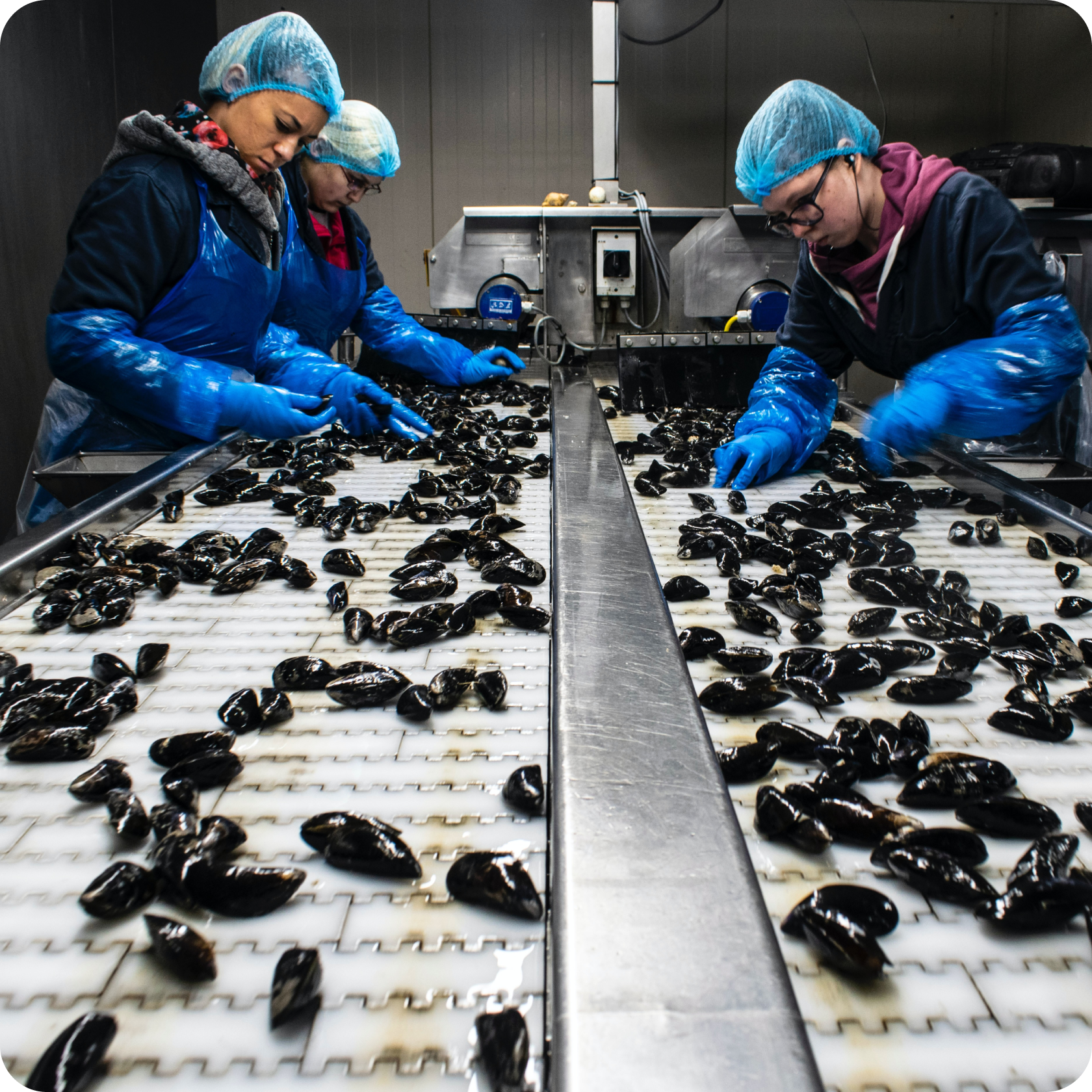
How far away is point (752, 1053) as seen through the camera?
402 millimetres

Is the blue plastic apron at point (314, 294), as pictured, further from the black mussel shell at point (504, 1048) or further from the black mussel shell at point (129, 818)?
the black mussel shell at point (504, 1048)

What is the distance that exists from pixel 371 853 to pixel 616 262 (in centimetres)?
275

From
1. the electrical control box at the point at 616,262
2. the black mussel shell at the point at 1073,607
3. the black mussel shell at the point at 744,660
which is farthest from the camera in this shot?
the electrical control box at the point at 616,262

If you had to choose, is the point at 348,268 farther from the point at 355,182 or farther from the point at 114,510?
the point at 114,510

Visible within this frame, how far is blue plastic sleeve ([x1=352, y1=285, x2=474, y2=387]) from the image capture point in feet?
9.05

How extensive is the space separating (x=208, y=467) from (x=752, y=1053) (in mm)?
1551

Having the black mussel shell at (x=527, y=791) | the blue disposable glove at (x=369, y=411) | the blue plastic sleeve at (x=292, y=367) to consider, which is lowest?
the black mussel shell at (x=527, y=791)

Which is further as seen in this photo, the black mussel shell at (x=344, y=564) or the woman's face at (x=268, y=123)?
the woman's face at (x=268, y=123)

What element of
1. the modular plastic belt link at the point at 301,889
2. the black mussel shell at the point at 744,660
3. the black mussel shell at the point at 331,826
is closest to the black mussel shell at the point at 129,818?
the modular plastic belt link at the point at 301,889

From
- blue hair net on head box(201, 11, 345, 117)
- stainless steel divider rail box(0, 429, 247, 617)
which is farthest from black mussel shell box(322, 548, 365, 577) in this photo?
blue hair net on head box(201, 11, 345, 117)

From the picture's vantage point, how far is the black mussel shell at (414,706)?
74cm

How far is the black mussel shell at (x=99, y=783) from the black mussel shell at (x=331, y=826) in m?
0.17

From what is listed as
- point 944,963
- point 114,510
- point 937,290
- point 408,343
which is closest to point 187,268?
point 114,510

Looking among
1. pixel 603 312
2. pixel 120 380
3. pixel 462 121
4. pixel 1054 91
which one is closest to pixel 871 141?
pixel 603 312
